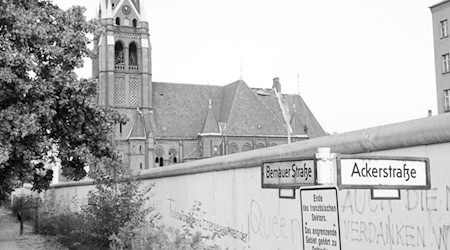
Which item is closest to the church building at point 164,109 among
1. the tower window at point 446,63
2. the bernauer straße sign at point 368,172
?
the tower window at point 446,63

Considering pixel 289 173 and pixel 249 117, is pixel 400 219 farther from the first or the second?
pixel 249 117

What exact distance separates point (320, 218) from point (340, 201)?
3.77 metres

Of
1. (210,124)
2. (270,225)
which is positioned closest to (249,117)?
(210,124)

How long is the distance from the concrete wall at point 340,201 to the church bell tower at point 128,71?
193 feet

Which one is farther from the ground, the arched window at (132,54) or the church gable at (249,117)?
the arched window at (132,54)

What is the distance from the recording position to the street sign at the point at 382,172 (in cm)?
319

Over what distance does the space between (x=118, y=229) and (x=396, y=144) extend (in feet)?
29.8

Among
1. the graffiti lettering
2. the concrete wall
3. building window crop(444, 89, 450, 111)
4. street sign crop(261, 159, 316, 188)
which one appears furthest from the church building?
street sign crop(261, 159, 316, 188)

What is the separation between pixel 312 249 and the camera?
11.0ft

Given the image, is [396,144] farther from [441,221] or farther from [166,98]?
[166,98]

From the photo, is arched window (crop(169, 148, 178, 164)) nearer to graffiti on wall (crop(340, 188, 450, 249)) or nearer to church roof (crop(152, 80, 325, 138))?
church roof (crop(152, 80, 325, 138))

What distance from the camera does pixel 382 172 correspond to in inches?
130

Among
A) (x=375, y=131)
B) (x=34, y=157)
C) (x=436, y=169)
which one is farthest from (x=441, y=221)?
(x=34, y=157)

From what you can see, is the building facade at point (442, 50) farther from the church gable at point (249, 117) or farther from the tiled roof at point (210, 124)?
the tiled roof at point (210, 124)
